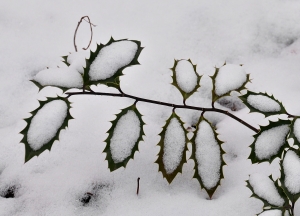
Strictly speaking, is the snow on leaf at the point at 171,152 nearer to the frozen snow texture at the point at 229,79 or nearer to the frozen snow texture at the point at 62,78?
the frozen snow texture at the point at 229,79

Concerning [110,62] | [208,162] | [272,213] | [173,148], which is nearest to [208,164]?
[208,162]

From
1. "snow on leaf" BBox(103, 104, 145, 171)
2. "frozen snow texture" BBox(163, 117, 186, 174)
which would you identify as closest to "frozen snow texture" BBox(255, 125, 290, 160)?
"frozen snow texture" BBox(163, 117, 186, 174)

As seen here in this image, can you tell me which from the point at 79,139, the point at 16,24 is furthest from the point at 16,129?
the point at 16,24

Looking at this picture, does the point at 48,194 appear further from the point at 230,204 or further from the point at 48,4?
the point at 48,4

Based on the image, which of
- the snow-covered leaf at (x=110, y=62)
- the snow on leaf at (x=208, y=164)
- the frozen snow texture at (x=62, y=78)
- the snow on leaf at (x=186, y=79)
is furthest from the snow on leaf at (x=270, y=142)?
the frozen snow texture at (x=62, y=78)

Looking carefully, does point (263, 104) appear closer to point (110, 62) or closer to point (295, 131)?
point (295, 131)

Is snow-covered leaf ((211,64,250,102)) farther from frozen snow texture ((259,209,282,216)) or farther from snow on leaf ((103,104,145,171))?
frozen snow texture ((259,209,282,216))
